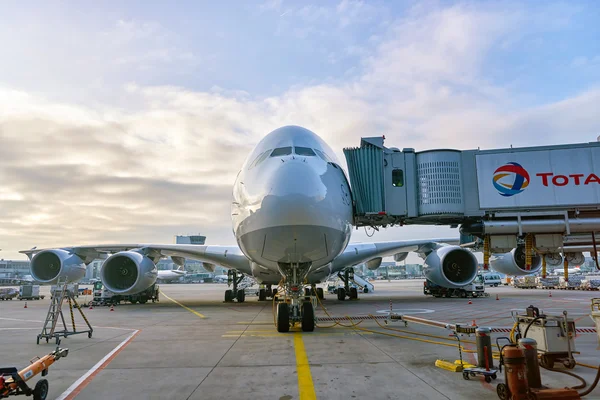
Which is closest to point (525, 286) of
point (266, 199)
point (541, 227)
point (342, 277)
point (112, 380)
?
point (342, 277)

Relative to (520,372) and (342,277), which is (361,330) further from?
(342,277)

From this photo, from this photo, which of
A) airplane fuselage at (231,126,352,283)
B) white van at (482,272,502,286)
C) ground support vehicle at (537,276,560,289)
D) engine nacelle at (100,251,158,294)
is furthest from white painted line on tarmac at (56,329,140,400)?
white van at (482,272,502,286)

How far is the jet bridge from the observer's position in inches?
472

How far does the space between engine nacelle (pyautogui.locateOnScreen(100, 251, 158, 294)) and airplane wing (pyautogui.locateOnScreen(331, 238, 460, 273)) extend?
26.6 ft

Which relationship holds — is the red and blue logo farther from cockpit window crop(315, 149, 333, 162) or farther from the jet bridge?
cockpit window crop(315, 149, 333, 162)

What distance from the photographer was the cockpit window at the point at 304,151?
10031 mm

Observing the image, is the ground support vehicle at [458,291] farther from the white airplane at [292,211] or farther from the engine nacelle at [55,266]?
the engine nacelle at [55,266]

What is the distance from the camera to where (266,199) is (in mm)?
8688

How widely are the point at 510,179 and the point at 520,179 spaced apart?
274mm

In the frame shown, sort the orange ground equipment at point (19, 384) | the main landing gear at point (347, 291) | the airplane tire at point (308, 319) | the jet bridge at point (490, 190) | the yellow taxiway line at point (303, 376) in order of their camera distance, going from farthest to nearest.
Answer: the main landing gear at point (347, 291) → the jet bridge at point (490, 190) → the airplane tire at point (308, 319) → the yellow taxiway line at point (303, 376) → the orange ground equipment at point (19, 384)

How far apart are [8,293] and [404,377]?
32138 millimetres

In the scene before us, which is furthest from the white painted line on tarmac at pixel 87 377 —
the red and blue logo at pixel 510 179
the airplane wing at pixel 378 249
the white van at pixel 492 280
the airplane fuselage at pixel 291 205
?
the white van at pixel 492 280

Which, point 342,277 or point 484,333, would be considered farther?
point 342,277

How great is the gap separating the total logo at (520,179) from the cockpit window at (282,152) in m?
6.70
